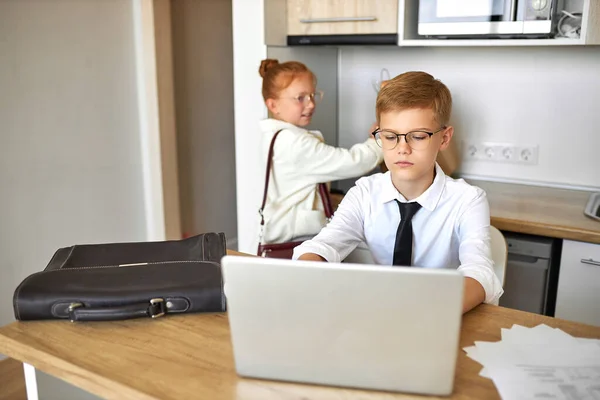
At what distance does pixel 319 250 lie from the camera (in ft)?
4.87

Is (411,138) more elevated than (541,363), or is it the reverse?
(411,138)

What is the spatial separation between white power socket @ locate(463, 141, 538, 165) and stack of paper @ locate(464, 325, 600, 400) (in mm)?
1478

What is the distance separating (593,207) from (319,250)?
1218mm

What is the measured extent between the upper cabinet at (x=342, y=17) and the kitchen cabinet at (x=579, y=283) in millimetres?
980

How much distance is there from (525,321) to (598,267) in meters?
0.88

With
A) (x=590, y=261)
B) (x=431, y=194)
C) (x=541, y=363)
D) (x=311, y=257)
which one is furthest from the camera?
(x=590, y=261)

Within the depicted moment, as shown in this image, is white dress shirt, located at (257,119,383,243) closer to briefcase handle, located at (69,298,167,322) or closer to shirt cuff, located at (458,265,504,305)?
shirt cuff, located at (458,265,504,305)

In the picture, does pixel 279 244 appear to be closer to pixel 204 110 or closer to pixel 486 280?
pixel 486 280

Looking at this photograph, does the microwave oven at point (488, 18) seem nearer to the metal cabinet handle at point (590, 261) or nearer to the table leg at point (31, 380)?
the metal cabinet handle at point (590, 261)

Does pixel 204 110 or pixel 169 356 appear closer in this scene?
pixel 169 356

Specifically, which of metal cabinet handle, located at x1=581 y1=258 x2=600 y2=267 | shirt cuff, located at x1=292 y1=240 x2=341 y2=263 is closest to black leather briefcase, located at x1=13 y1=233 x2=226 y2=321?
shirt cuff, located at x1=292 y1=240 x2=341 y2=263

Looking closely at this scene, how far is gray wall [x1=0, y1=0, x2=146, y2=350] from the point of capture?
2.51 metres

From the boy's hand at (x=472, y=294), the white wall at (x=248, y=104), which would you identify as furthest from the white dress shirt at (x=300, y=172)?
the boy's hand at (x=472, y=294)

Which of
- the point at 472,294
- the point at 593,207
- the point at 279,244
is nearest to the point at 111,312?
the point at 472,294
